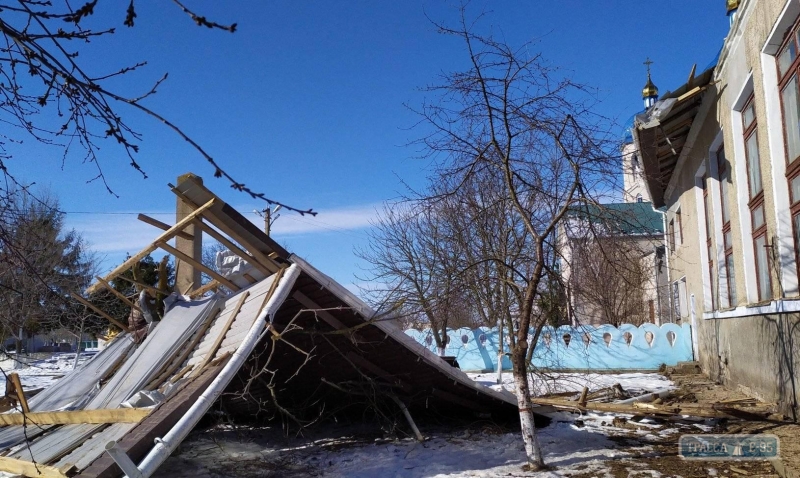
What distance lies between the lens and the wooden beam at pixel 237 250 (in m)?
6.68

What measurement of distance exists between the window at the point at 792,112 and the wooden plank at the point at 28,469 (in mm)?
7968

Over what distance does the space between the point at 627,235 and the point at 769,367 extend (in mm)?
3224

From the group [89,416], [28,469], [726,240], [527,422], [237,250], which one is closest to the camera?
[28,469]

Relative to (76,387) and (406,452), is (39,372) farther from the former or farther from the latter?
(406,452)

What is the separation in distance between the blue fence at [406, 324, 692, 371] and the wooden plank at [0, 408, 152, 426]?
476 inches

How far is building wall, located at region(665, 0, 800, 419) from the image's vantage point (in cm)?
789

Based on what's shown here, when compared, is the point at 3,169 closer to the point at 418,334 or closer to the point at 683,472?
the point at 683,472

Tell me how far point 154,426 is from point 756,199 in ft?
27.9

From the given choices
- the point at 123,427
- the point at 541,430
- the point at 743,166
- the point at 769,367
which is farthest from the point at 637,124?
the point at 123,427

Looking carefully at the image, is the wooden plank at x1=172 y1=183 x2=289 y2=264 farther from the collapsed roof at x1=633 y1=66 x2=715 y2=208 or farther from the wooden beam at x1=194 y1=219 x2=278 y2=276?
the collapsed roof at x1=633 y1=66 x2=715 y2=208

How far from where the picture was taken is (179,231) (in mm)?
6914

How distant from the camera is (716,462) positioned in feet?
20.4

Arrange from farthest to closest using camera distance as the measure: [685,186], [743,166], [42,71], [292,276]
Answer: [685,186] → [743,166] → [292,276] → [42,71]

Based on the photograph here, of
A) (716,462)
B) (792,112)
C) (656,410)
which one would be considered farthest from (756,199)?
(716,462)
